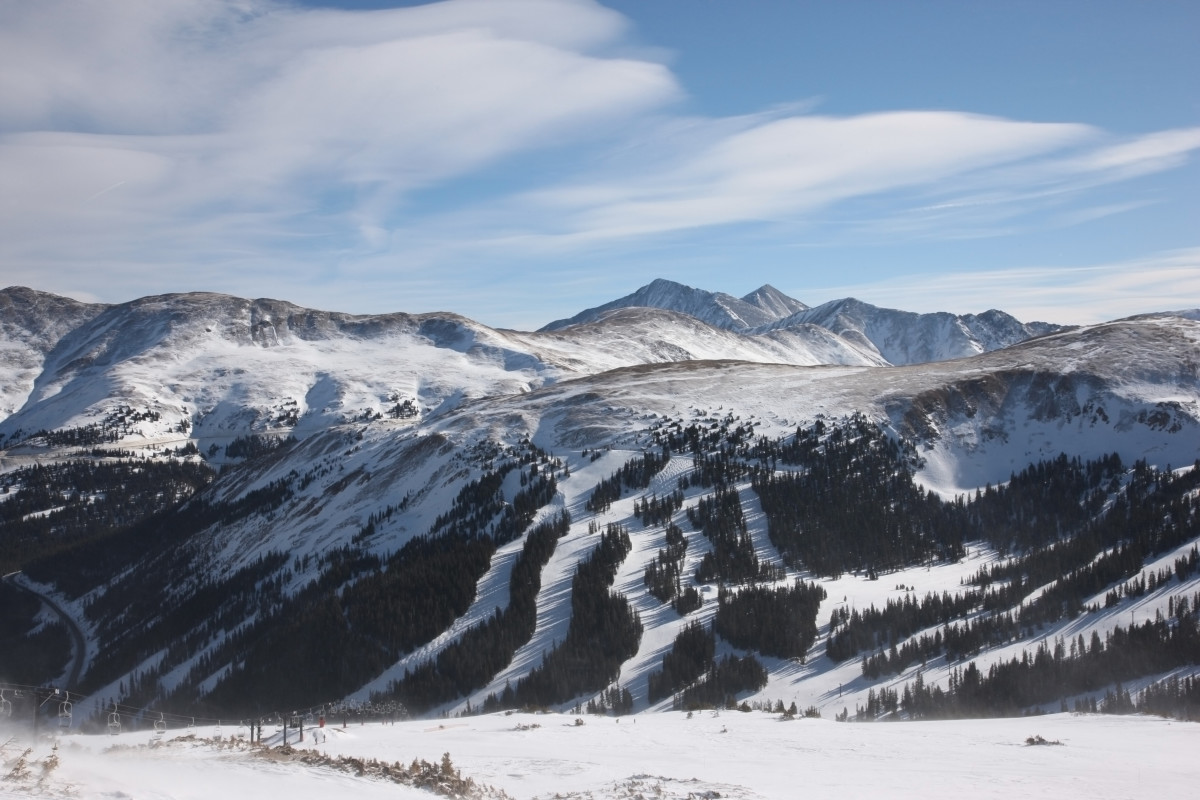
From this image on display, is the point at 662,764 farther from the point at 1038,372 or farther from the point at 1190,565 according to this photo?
the point at 1038,372

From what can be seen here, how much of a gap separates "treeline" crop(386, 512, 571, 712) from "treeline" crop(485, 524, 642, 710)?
360 centimetres

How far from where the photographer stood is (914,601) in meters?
64.9

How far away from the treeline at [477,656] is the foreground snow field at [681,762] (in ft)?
85.9

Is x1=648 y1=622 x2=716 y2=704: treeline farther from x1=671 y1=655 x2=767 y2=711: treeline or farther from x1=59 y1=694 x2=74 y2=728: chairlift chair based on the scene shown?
x1=59 y1=694 x2=74 y2=728: chairlift chair

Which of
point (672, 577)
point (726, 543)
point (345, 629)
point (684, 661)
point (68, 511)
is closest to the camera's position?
point (684, 661)

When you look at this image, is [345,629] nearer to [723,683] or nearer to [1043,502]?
[723,683]

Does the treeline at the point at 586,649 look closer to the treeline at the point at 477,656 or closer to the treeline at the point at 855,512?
the treeline at the point at 477,656

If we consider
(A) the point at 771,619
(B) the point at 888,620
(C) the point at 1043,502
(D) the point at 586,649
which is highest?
(C) the point at 1043,502

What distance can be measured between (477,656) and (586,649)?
8.99 meters

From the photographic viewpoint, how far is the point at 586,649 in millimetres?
63906

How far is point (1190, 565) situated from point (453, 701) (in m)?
54.2

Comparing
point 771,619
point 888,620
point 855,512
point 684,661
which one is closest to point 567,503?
point 855,512

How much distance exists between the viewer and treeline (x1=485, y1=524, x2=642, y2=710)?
6038 centimetres

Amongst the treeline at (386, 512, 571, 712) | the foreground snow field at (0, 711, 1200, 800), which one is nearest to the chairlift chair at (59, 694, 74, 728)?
the foreground snow field at (0, 711, 1200, 800)
